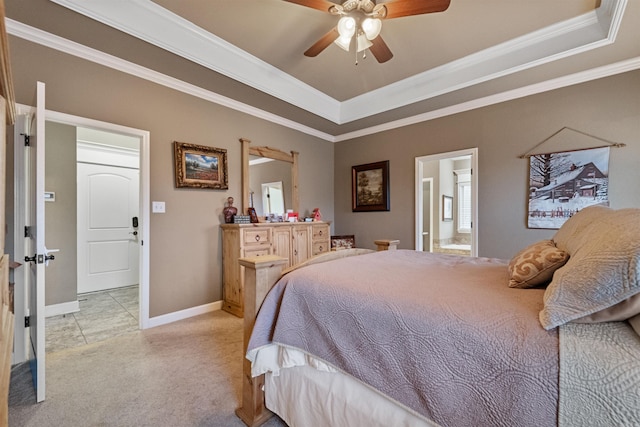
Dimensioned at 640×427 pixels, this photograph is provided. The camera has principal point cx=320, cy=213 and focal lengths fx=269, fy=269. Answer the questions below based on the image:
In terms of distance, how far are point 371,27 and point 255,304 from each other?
216 centimetres

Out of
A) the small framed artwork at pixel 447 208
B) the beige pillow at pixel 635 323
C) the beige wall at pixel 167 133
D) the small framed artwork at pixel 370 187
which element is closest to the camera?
the beige pillow at pixel 635 323

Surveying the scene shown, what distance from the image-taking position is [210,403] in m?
1.64

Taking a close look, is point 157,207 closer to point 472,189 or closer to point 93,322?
point 93,322

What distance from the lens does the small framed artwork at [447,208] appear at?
22.1ft

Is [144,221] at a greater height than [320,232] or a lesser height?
greater

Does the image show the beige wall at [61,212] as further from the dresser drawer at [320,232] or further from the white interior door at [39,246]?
the dresser drawer at [320,232]

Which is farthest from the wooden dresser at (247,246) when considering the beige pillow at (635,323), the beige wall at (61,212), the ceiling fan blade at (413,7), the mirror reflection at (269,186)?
the beige pillow at (635,323)

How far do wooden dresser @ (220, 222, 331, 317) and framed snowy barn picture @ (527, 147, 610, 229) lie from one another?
113 inches

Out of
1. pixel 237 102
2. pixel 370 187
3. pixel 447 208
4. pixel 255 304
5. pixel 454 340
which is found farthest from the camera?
pixel 447 208

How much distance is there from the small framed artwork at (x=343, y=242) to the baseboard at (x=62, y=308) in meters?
3.46

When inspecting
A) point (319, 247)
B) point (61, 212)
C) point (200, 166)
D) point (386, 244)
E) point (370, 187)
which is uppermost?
point (200, 166)

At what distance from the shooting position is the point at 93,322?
2.91 meters

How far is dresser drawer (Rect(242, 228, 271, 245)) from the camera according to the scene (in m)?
3.14

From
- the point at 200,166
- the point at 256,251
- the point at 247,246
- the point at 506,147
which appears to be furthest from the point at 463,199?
the point at 200,166
